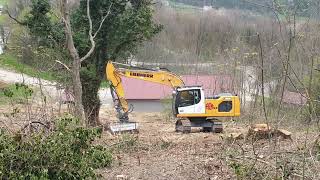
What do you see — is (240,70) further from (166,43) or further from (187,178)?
(187,178)

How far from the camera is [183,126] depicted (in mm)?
15688

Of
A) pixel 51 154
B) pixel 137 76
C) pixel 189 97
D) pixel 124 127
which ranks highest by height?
pixel 137 76

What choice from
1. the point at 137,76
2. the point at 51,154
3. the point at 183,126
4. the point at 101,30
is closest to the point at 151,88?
the point at 101,30

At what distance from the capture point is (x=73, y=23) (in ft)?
60.4

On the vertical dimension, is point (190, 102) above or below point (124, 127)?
above

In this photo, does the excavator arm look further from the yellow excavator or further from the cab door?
the cab door

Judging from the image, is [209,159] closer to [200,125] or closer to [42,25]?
[200,125]

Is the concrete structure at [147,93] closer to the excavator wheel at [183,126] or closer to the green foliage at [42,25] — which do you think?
the green foliage at [42,25]

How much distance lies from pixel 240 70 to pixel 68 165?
78.4 feet

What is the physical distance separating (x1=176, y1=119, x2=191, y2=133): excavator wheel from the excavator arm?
1.40 metres

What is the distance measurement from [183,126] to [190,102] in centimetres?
74

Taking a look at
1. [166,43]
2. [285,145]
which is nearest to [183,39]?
[166,43]

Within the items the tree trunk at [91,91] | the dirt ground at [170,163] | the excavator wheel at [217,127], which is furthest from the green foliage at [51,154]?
the tree trunk at [91,91]

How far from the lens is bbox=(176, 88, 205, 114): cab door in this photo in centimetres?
1577
